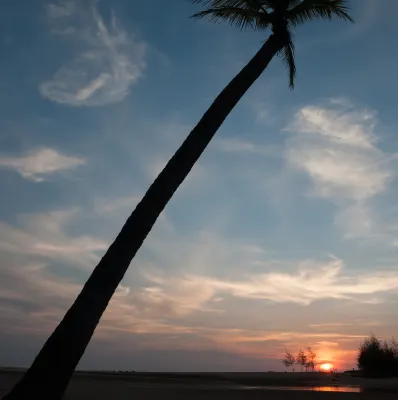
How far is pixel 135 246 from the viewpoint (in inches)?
310

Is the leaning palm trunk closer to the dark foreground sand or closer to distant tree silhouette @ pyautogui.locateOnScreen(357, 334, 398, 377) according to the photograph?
the dark foreground sand

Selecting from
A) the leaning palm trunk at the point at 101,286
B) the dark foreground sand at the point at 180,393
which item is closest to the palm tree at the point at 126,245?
the leaning palm trunk at the point at 101,286

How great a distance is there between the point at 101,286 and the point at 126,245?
2.46 feet

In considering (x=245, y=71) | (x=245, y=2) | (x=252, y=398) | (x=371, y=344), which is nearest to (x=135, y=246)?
(x=245, y=71)

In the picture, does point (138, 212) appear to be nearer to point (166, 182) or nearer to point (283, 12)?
point (166, 182)

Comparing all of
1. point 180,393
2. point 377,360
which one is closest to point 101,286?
point 180,393

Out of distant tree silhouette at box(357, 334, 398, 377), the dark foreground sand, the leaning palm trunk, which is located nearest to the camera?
the leaning palm trunk

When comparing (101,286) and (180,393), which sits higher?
(101,286)

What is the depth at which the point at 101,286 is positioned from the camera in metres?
7.47

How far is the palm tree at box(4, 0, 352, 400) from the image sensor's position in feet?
22.7

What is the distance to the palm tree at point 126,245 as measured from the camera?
6.93m

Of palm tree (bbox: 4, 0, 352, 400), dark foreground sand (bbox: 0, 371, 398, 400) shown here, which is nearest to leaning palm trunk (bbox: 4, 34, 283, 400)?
palm tree (bbox: 4, 0, 352, 400)

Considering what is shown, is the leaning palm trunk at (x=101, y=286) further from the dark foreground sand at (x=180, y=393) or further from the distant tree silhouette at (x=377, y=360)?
the distant tree silhouette at (x=377, y=360)

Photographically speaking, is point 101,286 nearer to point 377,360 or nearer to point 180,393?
point 180,393
